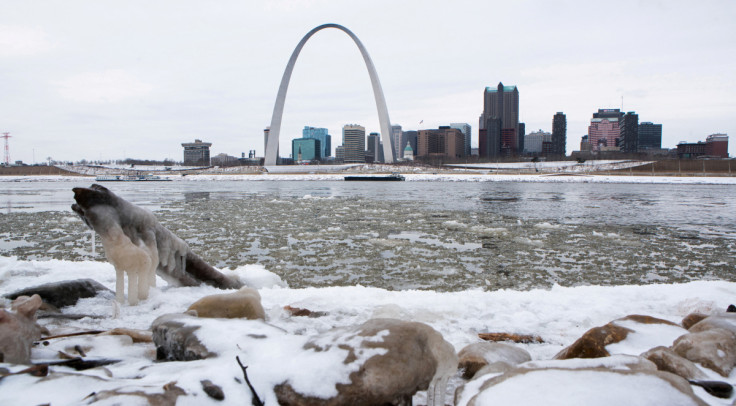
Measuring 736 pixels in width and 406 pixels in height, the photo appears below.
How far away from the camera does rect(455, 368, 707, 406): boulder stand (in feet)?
7.89

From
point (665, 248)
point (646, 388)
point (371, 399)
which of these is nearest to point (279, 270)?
point (371, 399)

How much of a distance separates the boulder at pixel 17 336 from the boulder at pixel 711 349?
4608mm

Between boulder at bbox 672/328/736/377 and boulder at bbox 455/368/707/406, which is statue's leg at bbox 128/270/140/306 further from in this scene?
boulder at bbox 672/328/736/377

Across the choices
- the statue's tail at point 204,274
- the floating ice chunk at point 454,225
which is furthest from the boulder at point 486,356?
the floating ice chunk at point 454,225

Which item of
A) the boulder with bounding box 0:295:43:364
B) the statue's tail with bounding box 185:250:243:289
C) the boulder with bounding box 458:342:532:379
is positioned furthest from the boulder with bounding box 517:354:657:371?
the statue's tail with bounding box 185:250:243:289

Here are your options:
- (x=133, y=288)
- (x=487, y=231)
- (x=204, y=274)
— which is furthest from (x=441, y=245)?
(x=133, y=288)

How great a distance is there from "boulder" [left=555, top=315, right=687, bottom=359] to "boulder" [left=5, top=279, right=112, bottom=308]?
508 cm

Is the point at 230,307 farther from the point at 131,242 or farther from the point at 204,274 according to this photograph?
the point at 204,274

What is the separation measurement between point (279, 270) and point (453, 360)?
5450mm

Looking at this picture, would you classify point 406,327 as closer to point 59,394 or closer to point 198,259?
point 59,394

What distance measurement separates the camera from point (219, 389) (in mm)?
2680

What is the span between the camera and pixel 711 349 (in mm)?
3232

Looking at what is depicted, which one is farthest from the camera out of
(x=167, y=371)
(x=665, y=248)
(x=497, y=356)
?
(x=665, y=248)

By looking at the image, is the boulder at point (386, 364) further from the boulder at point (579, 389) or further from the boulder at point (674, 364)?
the boulder at point (674, 364)
